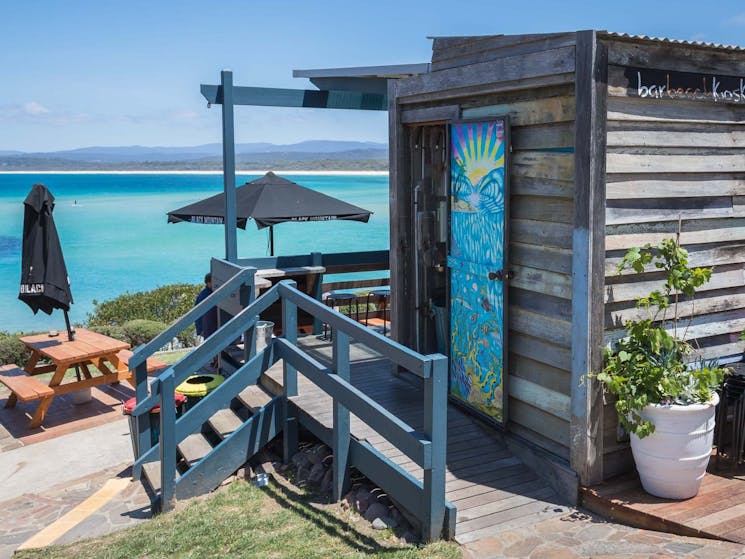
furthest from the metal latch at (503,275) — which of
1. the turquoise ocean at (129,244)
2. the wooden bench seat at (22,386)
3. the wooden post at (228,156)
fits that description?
the turquoise ocean at (129,244)

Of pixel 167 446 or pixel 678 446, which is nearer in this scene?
pixel 678 446

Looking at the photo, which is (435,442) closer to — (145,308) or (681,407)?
(681,407)

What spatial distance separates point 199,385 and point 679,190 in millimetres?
4477

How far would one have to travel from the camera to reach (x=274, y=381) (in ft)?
22.3

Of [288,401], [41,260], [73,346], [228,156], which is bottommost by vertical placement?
[73,346]

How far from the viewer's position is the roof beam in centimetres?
843

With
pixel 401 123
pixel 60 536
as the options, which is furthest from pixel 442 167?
pixel 60 536

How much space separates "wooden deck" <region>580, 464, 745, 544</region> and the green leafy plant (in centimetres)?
44

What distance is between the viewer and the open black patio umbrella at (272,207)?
9.20m

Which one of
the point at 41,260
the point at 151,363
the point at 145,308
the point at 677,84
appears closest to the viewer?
the point at 677,84

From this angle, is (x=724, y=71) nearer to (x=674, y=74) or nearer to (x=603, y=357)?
(x=674, y=74)

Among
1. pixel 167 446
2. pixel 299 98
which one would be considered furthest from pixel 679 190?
pixel 299 98

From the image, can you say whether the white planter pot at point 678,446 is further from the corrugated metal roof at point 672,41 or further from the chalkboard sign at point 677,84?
the corrugated metal roof at point 672,41

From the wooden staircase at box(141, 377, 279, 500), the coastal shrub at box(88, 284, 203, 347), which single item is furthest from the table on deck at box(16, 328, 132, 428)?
the coastal shrub at box(88, 284, 203, 347)
